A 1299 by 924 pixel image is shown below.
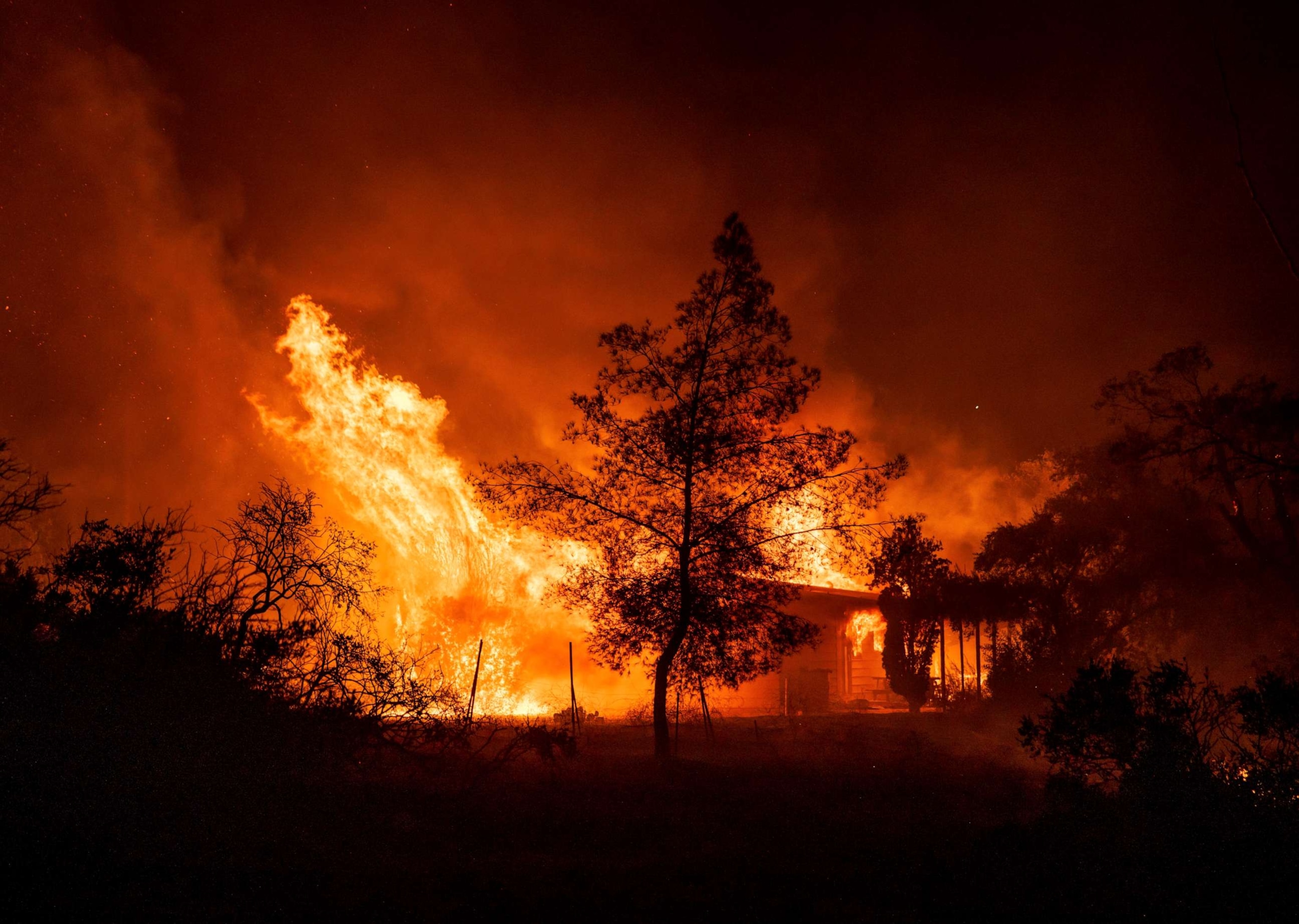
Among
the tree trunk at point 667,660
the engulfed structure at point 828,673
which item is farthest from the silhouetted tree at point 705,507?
the engulfed structure at point 828,673

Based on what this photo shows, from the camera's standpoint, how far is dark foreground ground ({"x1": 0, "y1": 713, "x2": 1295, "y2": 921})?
6.50 metres

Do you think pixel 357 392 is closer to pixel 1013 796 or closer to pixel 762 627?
pixel 762 627

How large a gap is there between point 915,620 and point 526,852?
24.8 m

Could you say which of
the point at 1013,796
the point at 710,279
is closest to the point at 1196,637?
the point at 1013,796

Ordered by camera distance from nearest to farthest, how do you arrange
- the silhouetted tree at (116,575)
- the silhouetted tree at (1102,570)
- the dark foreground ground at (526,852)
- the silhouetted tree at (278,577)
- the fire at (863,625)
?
the dark foreground ground at (526,852) → the silhouetted tree at (116,575) → the silhouetted tree at (278,577) → the silhouetted tree at (1102,570) → the fire at (863,625)

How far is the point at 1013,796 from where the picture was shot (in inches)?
522

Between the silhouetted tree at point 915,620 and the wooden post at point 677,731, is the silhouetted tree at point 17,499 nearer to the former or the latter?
the wooden post at point 677,731

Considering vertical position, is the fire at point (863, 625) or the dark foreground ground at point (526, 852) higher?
the fire at point (863, 625)

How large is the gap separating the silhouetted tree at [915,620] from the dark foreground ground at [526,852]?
62.9 ft

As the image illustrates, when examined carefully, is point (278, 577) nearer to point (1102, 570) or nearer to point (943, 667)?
point (943, 667)

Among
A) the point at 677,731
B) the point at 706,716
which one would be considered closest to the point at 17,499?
the point at 677,731

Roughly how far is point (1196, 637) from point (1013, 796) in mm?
21907

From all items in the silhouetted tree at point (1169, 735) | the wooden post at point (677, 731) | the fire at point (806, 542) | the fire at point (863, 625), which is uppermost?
the fire at point (806, 542)

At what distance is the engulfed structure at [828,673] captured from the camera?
3062 centimetres
